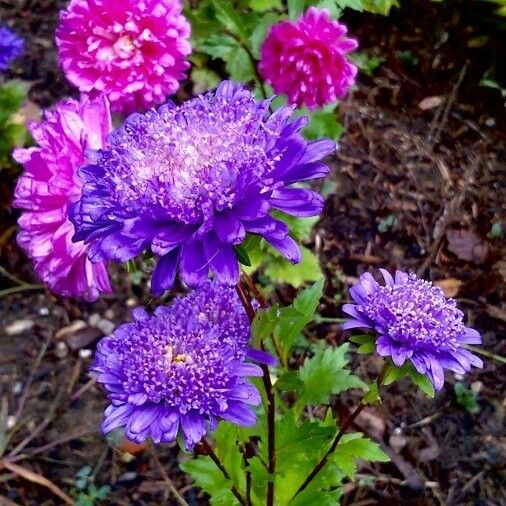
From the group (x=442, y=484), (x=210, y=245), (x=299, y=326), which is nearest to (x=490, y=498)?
(x=442, y=484)

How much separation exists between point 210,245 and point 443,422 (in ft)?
4.64

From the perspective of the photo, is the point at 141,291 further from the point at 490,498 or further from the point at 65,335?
the point at 490,498

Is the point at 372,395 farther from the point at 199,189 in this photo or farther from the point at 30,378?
the point at 30,378

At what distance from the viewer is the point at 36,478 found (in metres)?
2.09

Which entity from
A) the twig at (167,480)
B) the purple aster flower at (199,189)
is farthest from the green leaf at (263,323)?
the twig at (167,480)

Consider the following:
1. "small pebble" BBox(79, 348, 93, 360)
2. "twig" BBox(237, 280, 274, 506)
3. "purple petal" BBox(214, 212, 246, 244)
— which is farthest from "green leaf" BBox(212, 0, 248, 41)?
"purple petal" BBox(214, 212, 246, 244)

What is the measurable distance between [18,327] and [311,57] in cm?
121

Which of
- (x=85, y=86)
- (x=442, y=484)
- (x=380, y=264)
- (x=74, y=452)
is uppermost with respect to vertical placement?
(x=85, y=86)

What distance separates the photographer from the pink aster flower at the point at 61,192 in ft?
4.66

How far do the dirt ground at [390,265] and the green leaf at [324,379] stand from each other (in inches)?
21.1

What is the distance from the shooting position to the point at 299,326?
4.74 feet

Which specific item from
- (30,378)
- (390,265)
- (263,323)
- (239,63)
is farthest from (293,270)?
(263,323)

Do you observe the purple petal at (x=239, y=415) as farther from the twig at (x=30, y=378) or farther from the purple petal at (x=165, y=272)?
the twig at (x=30, y=378)

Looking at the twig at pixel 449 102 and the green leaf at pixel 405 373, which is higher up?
the green leaf at pixel 405 373
